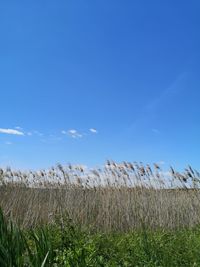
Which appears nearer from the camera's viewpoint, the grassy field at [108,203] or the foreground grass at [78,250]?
the foreground grass at [78,250]

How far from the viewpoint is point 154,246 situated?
4.63m

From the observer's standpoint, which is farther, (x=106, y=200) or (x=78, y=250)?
(x=106, y=200)

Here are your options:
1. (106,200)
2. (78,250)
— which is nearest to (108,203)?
(106,200)

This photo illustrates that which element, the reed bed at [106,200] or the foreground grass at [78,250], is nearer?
the foreground grass at [78,250]

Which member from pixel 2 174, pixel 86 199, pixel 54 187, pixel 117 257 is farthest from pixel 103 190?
pixel 117 257

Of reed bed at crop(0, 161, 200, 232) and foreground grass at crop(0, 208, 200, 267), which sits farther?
reed bed at crop(0, 161, 200, 232)

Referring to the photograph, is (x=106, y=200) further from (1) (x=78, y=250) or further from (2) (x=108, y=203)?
(1) (x=78, y=250)

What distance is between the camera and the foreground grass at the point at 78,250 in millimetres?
2793

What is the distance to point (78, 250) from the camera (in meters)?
3.61

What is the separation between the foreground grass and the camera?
2793 millimetres

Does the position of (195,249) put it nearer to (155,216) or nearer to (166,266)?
(166,266)

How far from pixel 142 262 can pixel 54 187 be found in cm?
544

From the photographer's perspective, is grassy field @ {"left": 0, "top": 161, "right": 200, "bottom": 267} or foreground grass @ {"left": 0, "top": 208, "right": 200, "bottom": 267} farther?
grassy field @ {"left": 0, "top": 161, "right": 200, "bottom": 267}

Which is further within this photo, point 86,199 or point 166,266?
point 86,199
